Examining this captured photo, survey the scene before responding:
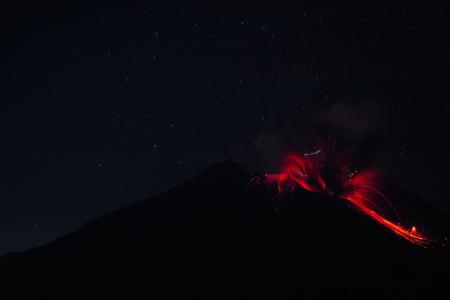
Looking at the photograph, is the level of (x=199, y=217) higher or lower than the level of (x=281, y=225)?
higher

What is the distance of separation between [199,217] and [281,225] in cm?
844

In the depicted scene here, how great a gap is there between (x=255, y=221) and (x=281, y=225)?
2676mm

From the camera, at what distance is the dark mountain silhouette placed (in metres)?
40.8

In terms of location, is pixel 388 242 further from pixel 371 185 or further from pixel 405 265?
pixel 371 185

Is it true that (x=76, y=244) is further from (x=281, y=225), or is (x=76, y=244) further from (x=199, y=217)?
(x=281, y=225)

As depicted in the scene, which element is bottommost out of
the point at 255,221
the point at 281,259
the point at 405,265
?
the point at 405,265

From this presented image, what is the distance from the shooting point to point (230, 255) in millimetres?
45969

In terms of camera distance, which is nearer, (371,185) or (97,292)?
(97,292)

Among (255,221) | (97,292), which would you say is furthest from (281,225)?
(97,292)

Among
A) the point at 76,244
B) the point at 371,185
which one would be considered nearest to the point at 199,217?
the point at 76,244

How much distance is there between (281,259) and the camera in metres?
45.0

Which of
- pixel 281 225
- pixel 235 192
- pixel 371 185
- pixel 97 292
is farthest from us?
pixel 371 185

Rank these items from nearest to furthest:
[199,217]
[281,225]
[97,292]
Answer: [97,292]
[281,225]
[199,217]

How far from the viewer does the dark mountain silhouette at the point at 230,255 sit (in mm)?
40812
